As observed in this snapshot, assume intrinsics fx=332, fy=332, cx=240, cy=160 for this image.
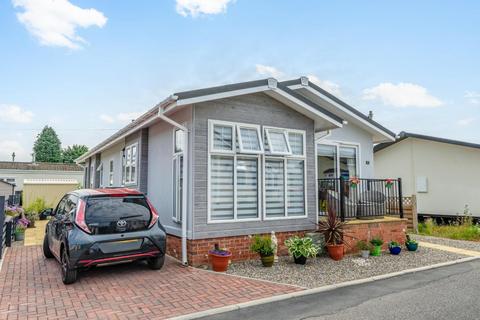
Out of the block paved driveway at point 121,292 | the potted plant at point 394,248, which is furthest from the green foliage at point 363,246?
the block paved driveway at point 121,292

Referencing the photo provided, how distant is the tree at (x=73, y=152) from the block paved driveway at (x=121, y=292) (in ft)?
182

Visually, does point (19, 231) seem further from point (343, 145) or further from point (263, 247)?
point (343, 145)

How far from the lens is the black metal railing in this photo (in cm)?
897

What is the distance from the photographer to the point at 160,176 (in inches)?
360

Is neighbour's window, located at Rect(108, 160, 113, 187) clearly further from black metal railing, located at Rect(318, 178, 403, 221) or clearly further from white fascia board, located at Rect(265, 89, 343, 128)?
black metal railing, located at Rect(318, 178, 403, 221)

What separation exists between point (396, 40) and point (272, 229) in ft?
28.8

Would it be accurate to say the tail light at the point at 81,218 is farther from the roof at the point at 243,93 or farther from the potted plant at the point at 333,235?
the potted plant at the point at 333,235

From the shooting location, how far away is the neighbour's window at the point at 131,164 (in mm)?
10844

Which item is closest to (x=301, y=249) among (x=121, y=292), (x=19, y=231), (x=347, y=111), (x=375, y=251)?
(x=375, y=251)

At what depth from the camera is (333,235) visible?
26.9ft

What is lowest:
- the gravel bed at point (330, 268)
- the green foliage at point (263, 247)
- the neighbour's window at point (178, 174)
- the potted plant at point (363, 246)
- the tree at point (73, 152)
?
the gravel bed at point (330, 268)

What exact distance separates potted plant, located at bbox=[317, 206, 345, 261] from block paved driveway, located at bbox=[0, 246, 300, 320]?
106 inches

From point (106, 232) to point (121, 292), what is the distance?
1.11 meters

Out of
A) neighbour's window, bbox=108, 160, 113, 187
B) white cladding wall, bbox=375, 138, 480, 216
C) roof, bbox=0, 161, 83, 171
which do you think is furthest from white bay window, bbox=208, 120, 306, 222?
roof, bbox=0, 161, 83, 171
